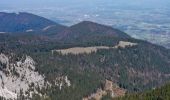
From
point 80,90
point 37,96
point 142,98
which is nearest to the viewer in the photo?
point 142,98

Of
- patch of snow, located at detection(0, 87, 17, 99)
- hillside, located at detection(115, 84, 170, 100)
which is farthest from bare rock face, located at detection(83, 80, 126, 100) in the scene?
hillside, located at detection(115, 84, 170, 100)

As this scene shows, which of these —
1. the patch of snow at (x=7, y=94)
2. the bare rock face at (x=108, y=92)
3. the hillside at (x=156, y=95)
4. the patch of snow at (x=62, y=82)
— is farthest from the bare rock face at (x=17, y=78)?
the hillside at (x=156, y=95)

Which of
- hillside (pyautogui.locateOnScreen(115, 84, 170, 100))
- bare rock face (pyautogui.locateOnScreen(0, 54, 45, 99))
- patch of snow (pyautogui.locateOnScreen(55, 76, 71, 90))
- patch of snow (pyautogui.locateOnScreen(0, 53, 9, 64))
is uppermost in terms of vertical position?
hillside (pyautogui.locateOnScreen(115, 84, 170, 100))

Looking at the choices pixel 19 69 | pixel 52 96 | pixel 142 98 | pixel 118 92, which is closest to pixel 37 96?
pixel 52 96

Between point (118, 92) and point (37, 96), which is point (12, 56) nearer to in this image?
point (37, 96)

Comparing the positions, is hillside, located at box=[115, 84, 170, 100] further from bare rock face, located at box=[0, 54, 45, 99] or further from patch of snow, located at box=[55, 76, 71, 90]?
patch of snow, located at box=[55, 76, 71, 90]

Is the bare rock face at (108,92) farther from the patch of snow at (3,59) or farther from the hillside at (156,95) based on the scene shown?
the hillside at (156,95)

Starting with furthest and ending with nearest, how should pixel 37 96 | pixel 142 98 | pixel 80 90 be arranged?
pixel 80 90 → pixel 37 96 → pixel 142 98

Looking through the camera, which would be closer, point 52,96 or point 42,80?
point 52,96

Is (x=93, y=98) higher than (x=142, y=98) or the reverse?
the reverse
